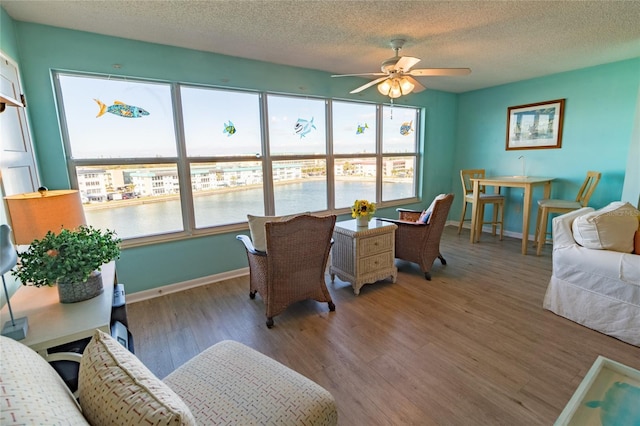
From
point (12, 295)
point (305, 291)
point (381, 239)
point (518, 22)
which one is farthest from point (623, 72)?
point (12, 295)

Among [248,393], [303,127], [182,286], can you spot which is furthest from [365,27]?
[182,286]

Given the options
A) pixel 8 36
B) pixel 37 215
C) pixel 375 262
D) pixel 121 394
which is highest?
pixel 8 36

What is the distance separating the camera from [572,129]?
162 inches

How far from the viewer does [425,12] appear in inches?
89.5

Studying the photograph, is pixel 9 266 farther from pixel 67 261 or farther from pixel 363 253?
pixel 363 253

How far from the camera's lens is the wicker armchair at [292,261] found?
7.43 feet

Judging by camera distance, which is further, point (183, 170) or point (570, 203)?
point (570, 203)

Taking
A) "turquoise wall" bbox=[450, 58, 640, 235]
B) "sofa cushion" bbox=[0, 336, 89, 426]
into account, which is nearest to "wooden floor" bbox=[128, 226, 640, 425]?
"sofa cushion" bbox=[0, 336, 89, 426]

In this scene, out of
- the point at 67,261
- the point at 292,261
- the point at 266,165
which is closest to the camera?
the point at 67,261

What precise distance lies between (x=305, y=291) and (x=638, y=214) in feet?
8.94

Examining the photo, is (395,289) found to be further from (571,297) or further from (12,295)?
(12,295)

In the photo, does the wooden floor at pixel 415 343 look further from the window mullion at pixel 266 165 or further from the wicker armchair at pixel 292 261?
the window mullion at pixel 266 165

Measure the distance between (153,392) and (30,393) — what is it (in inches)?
9.6

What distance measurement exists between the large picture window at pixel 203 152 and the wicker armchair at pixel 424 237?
3.95ft
